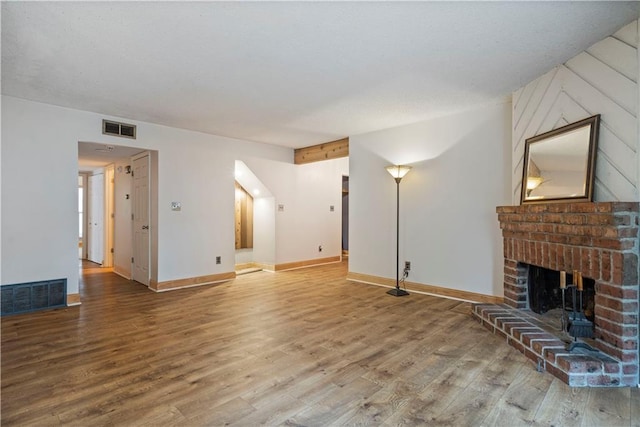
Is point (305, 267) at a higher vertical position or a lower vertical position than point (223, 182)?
lower

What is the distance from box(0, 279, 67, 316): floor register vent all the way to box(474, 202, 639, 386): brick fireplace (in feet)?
16.3

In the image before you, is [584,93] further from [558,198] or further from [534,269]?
[534,269]

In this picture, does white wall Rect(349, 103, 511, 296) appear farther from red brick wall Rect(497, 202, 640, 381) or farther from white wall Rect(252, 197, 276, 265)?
white wall Rect(252, 197, 276, 265)

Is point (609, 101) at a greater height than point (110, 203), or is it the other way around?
point (609, 101)

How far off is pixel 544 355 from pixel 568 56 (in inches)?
96.3

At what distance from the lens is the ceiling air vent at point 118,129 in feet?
14.1

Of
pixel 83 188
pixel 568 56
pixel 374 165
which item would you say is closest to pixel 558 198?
pixel 568 56

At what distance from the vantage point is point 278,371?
2383 mm

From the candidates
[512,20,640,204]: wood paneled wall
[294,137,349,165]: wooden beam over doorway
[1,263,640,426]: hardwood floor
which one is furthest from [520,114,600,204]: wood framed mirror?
[294,137,349,165]: wooden beam over doorway

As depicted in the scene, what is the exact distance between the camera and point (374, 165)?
527 cm

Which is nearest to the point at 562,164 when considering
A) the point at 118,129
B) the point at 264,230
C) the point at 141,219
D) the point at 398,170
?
the point at 398,170

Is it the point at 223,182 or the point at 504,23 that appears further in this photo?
the point at 223,182

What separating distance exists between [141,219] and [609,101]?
5960 millimetres

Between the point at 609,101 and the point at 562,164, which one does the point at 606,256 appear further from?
the point at 609,101
